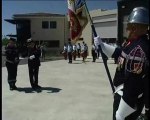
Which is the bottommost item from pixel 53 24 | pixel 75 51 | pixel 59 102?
pixel 75 51

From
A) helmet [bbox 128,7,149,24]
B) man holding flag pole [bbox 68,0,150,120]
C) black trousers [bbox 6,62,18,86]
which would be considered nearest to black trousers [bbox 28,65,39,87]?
black trousers [bbox 6,62,18,86]

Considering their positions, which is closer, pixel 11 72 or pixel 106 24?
pixel 11 72

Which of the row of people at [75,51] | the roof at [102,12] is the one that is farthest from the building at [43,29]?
the row of people at [75,51]

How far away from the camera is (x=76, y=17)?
240 inches

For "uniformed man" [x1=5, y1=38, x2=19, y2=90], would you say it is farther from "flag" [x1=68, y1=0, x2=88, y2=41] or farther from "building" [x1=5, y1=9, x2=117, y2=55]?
"building" [x1=5, y1=9, x2=117, y2=55]

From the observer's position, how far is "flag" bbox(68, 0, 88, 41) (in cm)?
604

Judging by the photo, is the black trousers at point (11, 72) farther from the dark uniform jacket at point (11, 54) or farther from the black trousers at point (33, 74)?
the black trousers at point (33, 74)

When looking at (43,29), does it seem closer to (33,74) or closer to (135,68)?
(33,74)

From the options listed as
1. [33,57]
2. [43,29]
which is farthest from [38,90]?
[43,29]

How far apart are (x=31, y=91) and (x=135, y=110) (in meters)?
7.90

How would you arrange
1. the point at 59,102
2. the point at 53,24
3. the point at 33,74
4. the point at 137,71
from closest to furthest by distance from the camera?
the point at 137,71 < the point at 59,102 < the point at 33,74 < the point at 53,24

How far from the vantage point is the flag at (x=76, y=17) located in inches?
238

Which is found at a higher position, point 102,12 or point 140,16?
point 102,12

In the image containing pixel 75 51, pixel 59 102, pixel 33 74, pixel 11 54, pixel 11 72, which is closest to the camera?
pixel 59 102
